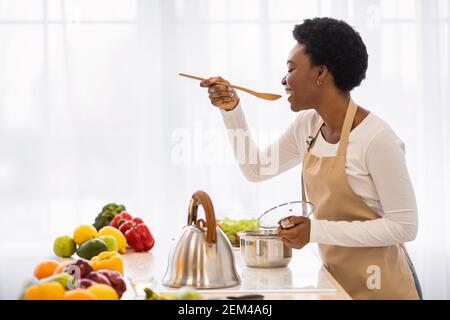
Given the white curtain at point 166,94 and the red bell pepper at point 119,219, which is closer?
the red bell pepper at point 119,219

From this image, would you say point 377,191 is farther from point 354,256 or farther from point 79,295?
point 79,295

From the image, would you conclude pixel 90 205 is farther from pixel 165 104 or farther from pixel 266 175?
pixel 266 175

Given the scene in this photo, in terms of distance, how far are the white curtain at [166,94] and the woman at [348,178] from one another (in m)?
1.53

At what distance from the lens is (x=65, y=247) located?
2.13 metres

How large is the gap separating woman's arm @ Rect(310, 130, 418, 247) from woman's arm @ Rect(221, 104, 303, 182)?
17.7 inches

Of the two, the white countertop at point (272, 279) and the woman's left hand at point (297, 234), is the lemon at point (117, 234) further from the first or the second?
the woman's left hand at point (297, 234)

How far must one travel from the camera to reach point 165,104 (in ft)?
12.1

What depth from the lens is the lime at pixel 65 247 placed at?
213 cm
